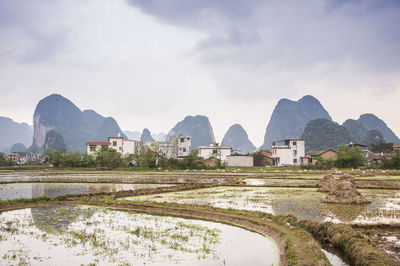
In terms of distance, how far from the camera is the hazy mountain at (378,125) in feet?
505

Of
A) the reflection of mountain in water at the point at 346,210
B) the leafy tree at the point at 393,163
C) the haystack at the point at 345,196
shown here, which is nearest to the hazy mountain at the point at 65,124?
the leafy tree at the point at 393,163

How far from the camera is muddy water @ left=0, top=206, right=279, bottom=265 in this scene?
6.23 meters

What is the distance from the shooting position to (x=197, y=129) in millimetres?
169625

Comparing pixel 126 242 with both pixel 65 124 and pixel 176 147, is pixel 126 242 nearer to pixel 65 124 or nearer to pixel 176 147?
pixel 176 147

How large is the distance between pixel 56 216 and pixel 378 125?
17777 centimetres

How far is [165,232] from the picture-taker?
841 cm

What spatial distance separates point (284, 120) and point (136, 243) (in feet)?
597

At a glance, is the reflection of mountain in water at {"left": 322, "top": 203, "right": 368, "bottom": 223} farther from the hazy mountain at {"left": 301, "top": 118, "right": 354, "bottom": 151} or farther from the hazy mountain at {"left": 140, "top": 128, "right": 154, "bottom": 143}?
the hazy mountain at {"left": 140, "top": 128, "right": 154, "bottom": 143}

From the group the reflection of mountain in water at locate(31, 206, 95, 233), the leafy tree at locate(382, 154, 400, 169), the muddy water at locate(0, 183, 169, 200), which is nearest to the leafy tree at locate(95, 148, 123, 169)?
the muddy water at locate(0, 183, 169, 200)

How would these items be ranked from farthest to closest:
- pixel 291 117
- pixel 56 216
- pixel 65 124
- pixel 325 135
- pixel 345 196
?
1. pixel 291 117
2. pixel 65 124
3. pixel 325 135
4. pixel 345 196
5. pixel 56 216

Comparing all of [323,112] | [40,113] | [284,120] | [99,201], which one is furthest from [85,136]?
[99,201]

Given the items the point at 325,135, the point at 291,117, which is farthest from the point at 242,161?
the point at 291,117

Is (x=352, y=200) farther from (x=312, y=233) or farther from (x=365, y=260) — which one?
(x=365, y=260)

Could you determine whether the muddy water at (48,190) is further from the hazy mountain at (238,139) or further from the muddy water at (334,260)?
the hazy mountain at (238,139)
